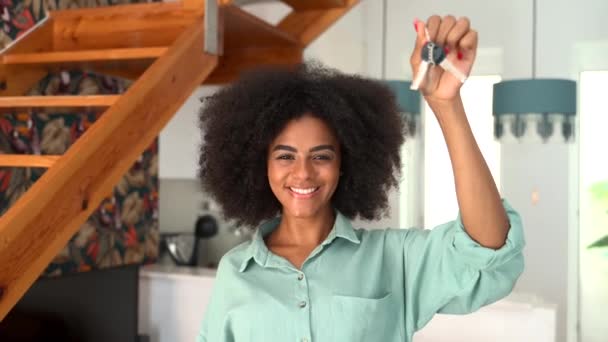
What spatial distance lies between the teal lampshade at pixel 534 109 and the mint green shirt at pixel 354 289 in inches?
72.2

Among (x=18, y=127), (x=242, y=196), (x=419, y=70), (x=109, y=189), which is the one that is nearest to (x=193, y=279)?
(x=18, y=127)

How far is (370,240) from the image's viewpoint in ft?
4.09

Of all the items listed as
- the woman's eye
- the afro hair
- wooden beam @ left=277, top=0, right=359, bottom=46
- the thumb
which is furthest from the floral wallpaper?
the thumb

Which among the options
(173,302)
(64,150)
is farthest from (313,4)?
(173,302)

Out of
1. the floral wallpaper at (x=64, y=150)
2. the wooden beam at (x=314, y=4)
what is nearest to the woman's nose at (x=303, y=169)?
the floral wallpaper at (x=64, y=150)

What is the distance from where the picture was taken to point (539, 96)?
2824mm

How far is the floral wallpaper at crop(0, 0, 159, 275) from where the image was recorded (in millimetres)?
2293

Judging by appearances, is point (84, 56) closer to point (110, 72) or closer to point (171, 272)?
point (110, 72)

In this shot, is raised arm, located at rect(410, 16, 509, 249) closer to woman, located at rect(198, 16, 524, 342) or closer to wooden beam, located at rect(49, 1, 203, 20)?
woman, located at rect(198, 16, 524, 342)

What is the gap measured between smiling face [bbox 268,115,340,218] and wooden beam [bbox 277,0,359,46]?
161 centimetres

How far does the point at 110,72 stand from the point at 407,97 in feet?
4.35

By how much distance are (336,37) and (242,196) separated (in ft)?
6.88

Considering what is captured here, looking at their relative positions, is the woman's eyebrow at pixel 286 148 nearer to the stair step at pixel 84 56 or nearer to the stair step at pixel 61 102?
the stair step at pixel 61 102

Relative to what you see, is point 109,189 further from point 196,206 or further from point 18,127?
point 196,206
